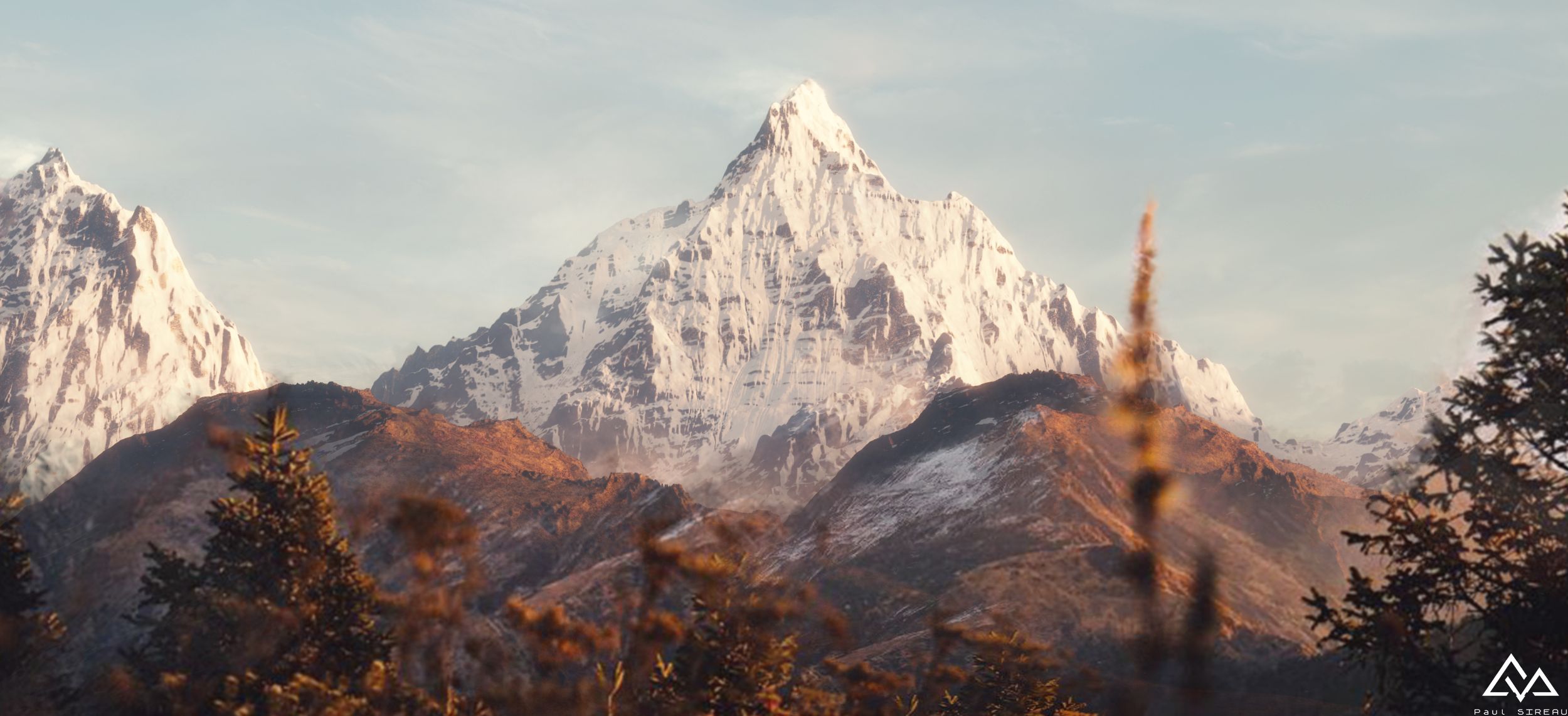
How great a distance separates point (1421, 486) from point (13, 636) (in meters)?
51.4

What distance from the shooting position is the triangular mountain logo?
3438cm

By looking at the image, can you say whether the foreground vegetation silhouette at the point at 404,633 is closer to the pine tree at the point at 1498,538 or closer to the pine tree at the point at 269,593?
the pine tree at the point at 269,593

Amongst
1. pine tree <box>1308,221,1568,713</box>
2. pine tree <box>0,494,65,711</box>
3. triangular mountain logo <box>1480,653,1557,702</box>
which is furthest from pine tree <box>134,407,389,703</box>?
triangular mountain logo <box>1480,653,1557,702</box>

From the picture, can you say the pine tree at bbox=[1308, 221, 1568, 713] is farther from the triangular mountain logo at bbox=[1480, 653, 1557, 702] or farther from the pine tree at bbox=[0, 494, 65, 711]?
the pine tree at bbox=[0, 494, 65, 711]

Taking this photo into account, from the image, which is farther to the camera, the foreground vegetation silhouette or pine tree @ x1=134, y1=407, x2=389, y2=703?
pine tree @ x1=134, y1=407, x2=389, y2=703

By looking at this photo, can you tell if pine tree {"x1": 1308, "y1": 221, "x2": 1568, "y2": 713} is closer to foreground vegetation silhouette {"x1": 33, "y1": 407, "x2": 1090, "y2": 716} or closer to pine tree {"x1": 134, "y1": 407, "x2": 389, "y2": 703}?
foreground vegetation silhouette {"x1": 33, "y1": 407, "x2": 1090, "y2": 716}

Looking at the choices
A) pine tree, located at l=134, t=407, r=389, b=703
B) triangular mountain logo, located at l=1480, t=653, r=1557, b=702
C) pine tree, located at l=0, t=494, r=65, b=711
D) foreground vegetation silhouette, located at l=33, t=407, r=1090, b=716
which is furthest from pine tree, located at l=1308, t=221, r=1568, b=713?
pine tree, located at l=0, t=494, r=65, b=711

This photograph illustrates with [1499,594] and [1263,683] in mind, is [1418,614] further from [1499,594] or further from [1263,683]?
[1263,683]

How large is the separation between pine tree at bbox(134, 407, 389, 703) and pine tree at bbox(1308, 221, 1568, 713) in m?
33.3

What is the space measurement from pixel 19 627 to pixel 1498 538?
53880 millimetres

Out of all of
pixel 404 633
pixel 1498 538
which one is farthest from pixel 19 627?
pixel 1498 538

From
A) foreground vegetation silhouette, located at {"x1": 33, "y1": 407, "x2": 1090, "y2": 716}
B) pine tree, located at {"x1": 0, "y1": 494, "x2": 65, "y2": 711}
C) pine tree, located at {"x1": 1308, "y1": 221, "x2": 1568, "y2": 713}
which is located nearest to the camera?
pine tree, located at {"x1": 1308, "y1": 221, "x2": 1568, "y2": 713}

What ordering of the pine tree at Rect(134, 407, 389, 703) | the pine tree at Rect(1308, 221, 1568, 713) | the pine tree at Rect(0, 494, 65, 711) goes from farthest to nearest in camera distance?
1. the pine tree at Rect(0, 494, 65, 711)
2. the pine tree at Rect(134, 407, 389, 703)
3. the pine tree at Rect(1308, 221, 1568, 713)

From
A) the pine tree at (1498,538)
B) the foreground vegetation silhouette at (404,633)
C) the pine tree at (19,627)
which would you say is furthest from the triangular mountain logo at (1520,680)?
the pine tree at (19,627)
